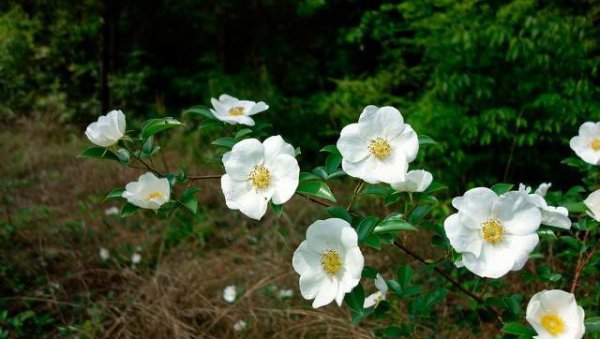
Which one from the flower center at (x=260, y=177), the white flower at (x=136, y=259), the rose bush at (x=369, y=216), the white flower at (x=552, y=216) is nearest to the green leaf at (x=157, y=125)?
the rose bush at (x=369, y=216)

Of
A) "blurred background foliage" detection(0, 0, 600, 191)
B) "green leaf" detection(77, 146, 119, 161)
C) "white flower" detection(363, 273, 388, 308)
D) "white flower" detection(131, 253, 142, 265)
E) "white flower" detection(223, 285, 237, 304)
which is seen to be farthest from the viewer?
"blurred background foliage" detection(0, 0, 600, 191)

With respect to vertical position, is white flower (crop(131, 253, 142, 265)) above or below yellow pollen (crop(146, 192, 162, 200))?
below

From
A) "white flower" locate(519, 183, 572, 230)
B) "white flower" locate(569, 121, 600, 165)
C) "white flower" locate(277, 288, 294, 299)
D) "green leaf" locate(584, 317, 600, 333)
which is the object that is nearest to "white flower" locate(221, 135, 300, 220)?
"white flower" locate(519, 183, 572, 230)

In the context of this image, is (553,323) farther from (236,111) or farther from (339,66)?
(339,66)

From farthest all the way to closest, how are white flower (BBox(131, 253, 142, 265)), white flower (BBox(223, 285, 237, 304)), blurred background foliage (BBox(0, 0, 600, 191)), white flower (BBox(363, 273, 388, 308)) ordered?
blurred background foliage (BBox(0, 0, 600, 191)), white flower (BBox(131, 253, 142, 265)), white flower (BBox(223, 285, 237, 304)), white flower (BBox(363, 273, 388, 308))

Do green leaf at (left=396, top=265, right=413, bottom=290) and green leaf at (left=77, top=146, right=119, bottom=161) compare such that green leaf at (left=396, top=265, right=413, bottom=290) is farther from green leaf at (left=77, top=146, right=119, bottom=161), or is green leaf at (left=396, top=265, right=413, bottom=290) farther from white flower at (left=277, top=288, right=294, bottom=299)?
white flower at (left=277, top=288, right=294, bottom=299)

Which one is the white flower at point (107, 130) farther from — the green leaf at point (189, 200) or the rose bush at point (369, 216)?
the green leaf at point (189, 200)
